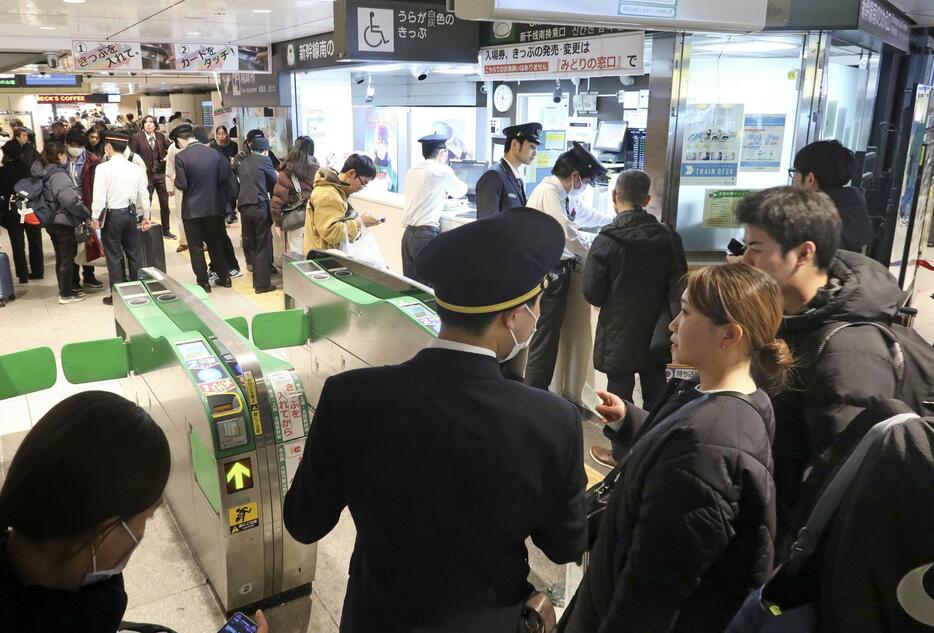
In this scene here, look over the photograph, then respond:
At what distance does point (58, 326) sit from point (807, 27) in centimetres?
628

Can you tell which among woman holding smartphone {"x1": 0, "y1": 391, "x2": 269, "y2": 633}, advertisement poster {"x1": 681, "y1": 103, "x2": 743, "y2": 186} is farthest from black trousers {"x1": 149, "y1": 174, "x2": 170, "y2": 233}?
woman holding smartphone {"x1": 0, "y1": 391, "x2": 269, "y2": 633}

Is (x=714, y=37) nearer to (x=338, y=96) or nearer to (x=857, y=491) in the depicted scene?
(x=857, y=491)

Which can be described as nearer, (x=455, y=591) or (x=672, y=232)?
(x=455, y=591)

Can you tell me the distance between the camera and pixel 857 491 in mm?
1151

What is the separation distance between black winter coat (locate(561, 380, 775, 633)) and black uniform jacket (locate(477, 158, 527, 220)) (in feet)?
10.9

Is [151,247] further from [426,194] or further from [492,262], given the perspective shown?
[492,262]

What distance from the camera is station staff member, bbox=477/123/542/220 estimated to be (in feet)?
15.5

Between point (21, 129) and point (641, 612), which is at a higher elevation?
point (21, 129)

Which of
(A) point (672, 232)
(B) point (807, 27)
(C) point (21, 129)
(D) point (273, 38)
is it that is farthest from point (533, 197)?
(C) point (21, 129)

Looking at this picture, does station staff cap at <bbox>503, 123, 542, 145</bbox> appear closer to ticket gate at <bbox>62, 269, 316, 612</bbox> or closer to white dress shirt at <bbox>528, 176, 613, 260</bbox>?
white dress shirt at <bbox>528, 176, 613, 260</bbox>

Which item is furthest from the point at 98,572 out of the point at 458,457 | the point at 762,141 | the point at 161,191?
the point at 161,191

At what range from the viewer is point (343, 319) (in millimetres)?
3611

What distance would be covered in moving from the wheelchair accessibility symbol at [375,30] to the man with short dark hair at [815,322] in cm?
358

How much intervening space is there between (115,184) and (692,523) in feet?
21.6
